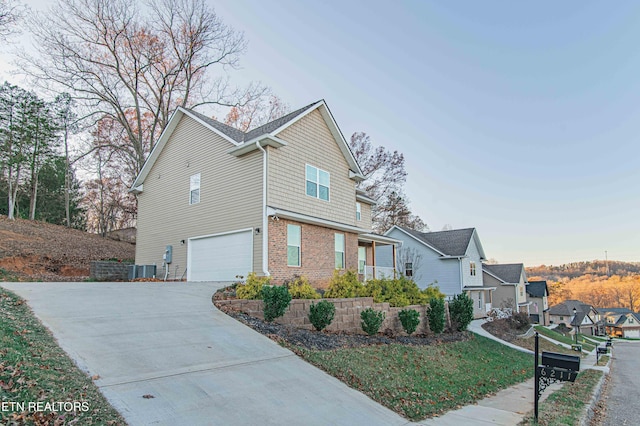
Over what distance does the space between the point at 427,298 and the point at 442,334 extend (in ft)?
4.20

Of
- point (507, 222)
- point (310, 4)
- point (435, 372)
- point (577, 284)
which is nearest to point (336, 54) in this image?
point (310, 4)

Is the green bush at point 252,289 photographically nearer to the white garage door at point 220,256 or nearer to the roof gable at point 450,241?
the white garage door at point 220,256

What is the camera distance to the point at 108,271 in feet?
58.2

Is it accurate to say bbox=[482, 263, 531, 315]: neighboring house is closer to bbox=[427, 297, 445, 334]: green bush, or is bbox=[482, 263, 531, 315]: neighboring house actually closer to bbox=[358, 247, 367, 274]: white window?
bbox=[358, 247, 367, 274]: white window

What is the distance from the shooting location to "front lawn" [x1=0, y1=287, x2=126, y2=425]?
137 inches

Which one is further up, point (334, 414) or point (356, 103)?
point (356, 103)

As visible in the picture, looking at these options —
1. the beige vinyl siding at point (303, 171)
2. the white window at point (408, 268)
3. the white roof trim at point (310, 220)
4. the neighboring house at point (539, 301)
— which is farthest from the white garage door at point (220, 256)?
the neighboring house at point (539, 301)

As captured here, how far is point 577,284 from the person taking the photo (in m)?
105

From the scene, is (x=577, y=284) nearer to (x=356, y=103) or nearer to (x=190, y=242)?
(x=356, y=103)

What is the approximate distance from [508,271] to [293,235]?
32.3 meters

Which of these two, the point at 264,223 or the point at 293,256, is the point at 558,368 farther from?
the point at 293,256

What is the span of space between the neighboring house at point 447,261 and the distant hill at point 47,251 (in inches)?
782

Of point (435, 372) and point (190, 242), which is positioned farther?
point (190, 242)

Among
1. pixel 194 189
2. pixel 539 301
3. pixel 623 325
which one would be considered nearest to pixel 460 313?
pixel 194 189
